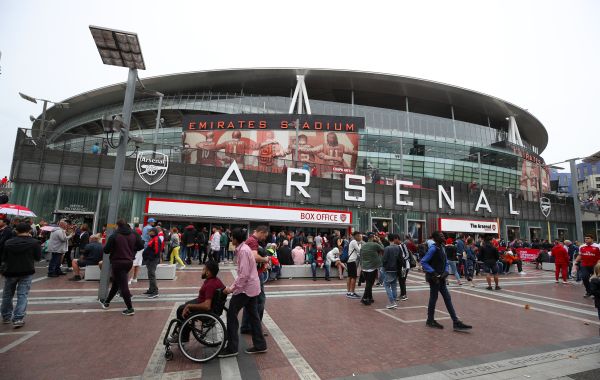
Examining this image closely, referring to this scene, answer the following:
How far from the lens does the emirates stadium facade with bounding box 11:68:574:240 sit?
19250mm

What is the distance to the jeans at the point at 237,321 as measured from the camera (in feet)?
15.0

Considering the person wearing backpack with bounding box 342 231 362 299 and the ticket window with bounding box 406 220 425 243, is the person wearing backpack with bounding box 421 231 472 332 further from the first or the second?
the ticket window with bounding box 406 220 425 243

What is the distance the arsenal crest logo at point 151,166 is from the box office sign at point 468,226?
2238 centimetres

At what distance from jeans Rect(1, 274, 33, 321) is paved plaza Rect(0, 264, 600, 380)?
0.25 metres

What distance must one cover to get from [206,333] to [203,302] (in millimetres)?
510

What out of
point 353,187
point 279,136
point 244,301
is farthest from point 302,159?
point 244,301

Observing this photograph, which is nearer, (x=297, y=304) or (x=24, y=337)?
(x=24, y=337)

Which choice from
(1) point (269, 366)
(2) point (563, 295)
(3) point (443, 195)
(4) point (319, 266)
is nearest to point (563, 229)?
(3) point (443, 195)

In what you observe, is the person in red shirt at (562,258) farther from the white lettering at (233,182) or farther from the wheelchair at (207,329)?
the white lettering at (233,182)

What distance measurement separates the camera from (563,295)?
10.4 meters

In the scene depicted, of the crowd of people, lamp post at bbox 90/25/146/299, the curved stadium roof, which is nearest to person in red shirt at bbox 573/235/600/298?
the crowd of people

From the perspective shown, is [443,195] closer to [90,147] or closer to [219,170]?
[219,170]

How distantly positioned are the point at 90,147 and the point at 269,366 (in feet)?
69.5

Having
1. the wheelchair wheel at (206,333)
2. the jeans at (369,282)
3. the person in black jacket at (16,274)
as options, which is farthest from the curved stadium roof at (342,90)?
the wheelchair wheel at (206,333)
